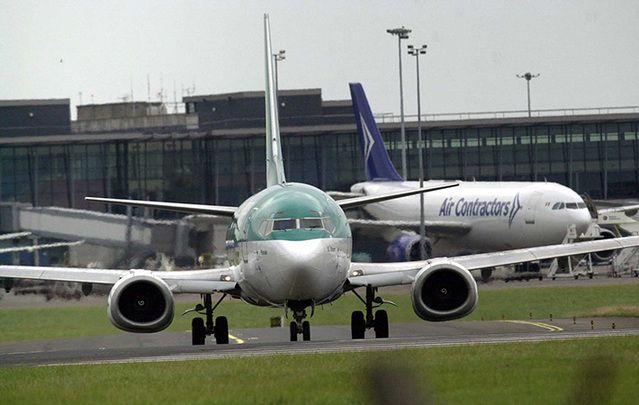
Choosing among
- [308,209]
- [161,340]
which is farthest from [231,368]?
[161,340]

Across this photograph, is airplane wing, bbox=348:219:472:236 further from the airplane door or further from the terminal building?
the terminal building

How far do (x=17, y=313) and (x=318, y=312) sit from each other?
1063 cm

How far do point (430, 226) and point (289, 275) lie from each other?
54.9 meters

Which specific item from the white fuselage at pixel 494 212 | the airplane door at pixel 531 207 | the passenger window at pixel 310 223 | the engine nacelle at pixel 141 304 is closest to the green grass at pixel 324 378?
the passenger window at pixel 310 223

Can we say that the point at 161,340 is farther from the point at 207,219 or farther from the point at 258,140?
the point at 258,140

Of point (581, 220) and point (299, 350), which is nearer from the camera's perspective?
point (299, 350)

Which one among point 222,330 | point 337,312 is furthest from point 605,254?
point 222,330

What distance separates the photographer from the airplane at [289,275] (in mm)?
29656

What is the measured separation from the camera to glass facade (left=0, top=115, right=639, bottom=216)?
98.5 m

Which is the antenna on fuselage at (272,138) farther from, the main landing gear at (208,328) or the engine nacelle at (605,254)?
the engine nacelle at (605,254)

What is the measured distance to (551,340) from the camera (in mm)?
25766

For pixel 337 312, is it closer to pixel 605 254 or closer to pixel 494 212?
pixel 605 254

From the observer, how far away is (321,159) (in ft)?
338

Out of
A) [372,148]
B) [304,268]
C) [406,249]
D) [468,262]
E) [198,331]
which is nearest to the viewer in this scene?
[304,268]
